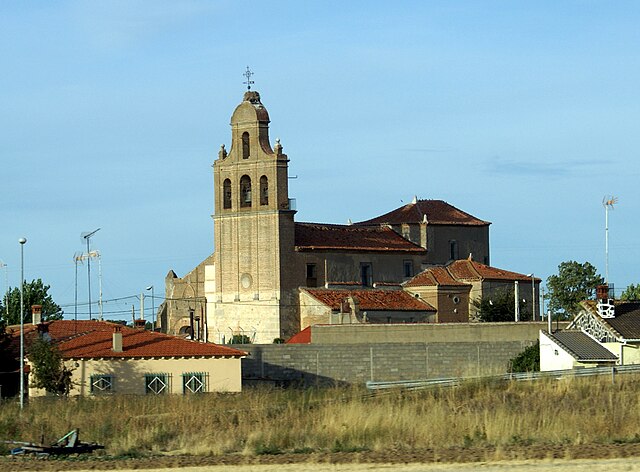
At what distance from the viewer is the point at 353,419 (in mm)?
34812

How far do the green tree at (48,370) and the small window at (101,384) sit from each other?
63.0 inches

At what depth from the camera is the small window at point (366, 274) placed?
305ft

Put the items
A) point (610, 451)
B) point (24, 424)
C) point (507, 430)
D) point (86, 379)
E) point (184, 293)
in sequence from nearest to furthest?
point (610, 451)
point (507, 430)
point (24, 424)
point (86, 379)
point (184, 293)

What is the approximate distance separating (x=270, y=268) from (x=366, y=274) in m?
7.53

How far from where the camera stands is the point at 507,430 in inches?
1284

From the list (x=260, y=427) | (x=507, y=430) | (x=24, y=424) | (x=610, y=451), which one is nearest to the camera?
(x=610, y=451)

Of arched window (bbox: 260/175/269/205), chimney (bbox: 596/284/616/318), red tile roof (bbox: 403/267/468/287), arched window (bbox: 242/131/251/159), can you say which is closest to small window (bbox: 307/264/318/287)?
arched window (bbox: 260/175/269/205)

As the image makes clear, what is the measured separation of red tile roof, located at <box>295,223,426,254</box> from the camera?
91.1 metres

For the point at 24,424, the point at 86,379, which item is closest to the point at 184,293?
the point at 86,379

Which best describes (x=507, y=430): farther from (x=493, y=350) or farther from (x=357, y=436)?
(x=493, y=350)

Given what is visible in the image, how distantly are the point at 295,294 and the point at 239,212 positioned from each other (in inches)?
241

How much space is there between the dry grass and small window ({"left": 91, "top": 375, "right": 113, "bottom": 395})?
27.0 ft

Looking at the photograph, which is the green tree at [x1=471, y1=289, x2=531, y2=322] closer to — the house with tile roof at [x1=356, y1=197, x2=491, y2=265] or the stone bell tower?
the house with tile roof at [x1=356, y1=197, x2=491, y2=265]

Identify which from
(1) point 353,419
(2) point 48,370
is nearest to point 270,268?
(2) point 48,370
